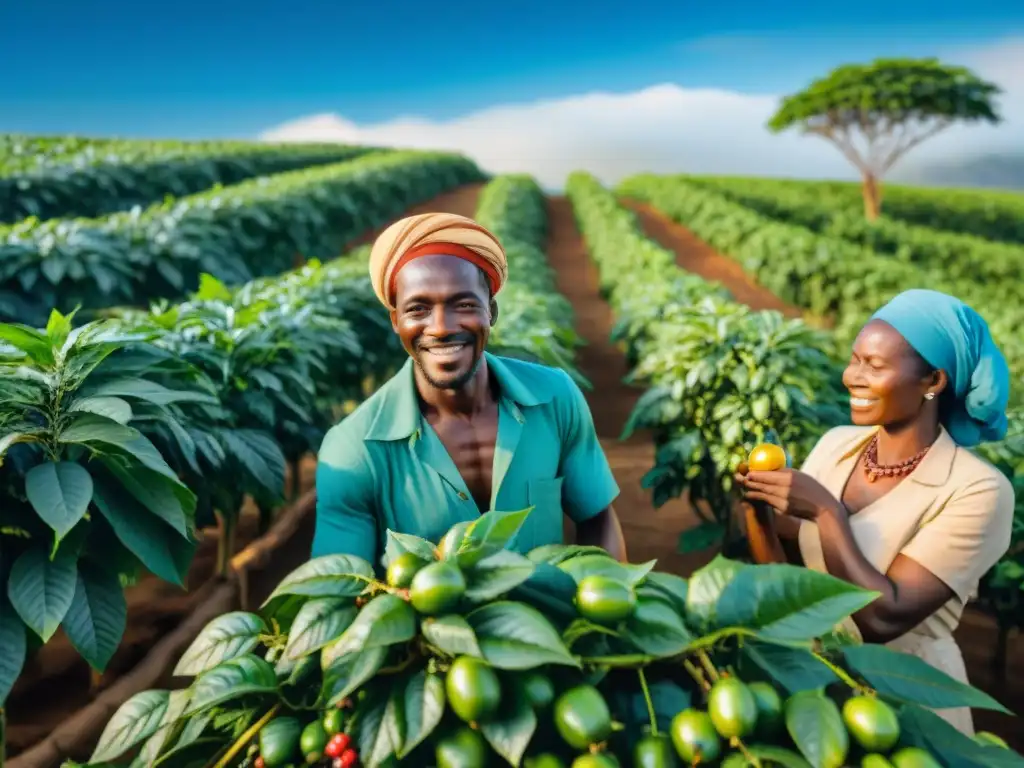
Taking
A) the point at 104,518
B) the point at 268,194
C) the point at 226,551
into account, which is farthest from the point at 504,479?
the point at 268,194

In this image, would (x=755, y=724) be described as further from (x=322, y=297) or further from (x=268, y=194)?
(x=268, y=194)

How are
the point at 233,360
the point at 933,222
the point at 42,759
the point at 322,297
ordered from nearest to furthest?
the point at 42,759 → the point at 233,360 → the point at 322,297 → the point at 933,222

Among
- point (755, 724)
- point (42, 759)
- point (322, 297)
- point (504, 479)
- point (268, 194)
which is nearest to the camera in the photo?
point (755, 724)

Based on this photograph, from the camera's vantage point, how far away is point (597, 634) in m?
0.99

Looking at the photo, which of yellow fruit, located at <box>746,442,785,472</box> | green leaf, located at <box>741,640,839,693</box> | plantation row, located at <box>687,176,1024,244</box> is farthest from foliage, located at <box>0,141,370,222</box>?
plantation row, located at <box>687,176,1024,244</box>

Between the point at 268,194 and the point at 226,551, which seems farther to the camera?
the point at 268,194

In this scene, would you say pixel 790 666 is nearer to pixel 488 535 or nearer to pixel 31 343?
pixel 488 535

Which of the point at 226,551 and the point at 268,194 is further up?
the point at 268,194

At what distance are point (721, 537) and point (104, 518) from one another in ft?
11.1

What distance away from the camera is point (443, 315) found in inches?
69.4

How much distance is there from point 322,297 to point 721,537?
10.9 feet

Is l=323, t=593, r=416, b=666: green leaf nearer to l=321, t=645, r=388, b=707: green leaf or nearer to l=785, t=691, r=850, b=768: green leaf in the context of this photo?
l=321, t=645, r=388, b=707: green leaf

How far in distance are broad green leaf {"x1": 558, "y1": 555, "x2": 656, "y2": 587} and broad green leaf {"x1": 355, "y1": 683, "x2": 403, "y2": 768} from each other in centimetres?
27

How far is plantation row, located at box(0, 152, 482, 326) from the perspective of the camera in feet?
21.1
